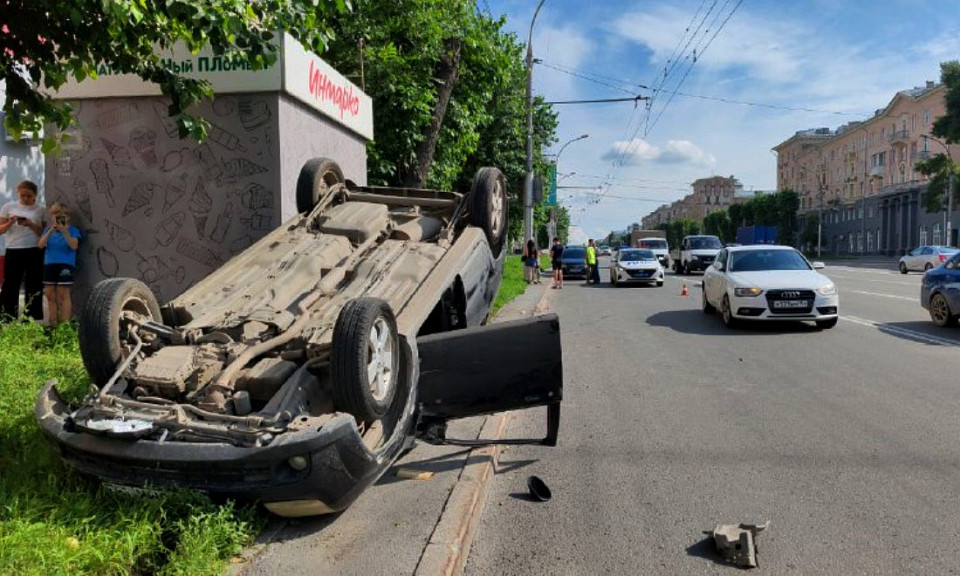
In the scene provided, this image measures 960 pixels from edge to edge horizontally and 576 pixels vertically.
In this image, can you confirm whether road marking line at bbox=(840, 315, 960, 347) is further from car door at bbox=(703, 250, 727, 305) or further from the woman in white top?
the woman in white top

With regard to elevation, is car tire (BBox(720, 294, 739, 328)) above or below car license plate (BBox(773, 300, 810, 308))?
below

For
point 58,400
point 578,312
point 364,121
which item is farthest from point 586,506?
point 578,312

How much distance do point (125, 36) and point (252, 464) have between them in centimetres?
312

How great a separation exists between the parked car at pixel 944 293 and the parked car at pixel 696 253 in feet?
65.3

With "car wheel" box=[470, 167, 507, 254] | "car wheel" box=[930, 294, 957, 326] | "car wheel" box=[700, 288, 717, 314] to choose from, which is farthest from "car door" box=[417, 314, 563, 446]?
"car wheel" box=[700, 288, 717, 314]

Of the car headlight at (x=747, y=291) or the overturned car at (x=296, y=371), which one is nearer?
the overturned car at (x=296, y=371)

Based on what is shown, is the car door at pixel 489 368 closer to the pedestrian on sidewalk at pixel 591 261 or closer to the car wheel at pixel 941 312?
the car wheel at pixel 941 312

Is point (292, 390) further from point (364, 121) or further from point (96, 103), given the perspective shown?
point (364, 121)

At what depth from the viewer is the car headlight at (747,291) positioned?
38.1 ft

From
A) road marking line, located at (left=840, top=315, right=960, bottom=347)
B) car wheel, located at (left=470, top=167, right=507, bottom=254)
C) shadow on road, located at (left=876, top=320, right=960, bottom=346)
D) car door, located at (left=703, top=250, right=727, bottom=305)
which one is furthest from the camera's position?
car door, located at (left=703, top=250, right=727, bottom=305)

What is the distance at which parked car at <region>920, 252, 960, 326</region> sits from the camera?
11.4 m

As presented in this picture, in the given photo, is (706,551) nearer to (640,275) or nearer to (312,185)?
(312,185)

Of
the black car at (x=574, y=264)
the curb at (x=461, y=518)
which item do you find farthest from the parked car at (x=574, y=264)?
the curb at (x=461, y=518)

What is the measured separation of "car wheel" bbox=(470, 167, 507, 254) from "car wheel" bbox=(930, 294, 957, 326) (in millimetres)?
8663
